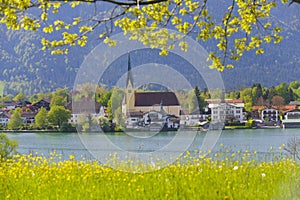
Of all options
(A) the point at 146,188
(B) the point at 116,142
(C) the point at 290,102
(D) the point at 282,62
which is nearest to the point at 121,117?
(B) the point at 116,142

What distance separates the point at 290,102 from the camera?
50.9 metres

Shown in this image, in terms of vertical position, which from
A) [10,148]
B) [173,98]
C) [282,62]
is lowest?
[10,148]

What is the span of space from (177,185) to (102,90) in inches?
207

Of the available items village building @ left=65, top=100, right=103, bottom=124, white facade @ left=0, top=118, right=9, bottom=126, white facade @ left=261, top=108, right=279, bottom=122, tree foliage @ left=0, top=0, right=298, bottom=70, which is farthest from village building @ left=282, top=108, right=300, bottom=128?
tree foliage @ left=0, top=0, right=298, bottom=70

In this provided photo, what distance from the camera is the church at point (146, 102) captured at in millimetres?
8938

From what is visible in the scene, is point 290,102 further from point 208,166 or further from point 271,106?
point 208,166

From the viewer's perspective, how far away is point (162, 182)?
6348 millimetres

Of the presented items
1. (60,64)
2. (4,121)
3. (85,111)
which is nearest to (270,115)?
(4,121)

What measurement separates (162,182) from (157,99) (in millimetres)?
3791

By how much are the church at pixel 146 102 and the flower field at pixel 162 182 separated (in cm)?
169

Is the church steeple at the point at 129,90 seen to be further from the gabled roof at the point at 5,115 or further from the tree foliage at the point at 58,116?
the gabled roof at the point at 5,115

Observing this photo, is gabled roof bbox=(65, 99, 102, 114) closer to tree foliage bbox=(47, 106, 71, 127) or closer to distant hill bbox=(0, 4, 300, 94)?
tree foliage bbox=(47, 106, 71, 127)

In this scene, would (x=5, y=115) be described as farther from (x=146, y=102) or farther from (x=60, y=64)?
(x=60, y=64)

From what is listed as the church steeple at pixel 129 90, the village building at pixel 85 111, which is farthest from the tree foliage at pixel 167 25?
the village building at pixel 85 111
